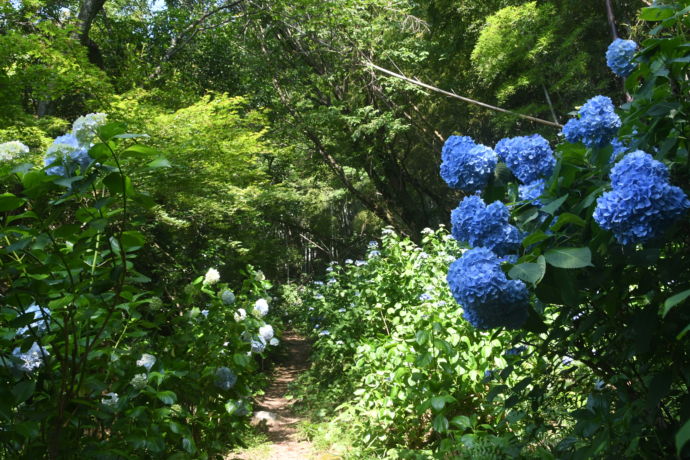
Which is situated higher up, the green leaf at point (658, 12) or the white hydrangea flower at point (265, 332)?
the green leaf at point (658, 12)

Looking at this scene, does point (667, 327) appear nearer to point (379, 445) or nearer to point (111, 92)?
point (379, 445)

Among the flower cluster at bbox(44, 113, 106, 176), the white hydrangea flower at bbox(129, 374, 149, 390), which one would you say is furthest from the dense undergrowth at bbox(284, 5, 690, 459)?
the white hydrangea flower at bbox(129, 374, 149, 390)

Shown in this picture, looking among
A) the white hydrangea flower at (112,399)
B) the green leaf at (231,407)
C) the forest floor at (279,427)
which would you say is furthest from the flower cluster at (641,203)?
the forest floor at (279,427)

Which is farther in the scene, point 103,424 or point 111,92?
point 111,92

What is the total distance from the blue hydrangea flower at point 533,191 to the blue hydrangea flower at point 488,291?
0.19 meters

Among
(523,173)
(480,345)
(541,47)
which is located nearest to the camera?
(523,173)

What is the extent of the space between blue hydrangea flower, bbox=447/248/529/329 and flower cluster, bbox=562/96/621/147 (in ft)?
1.47

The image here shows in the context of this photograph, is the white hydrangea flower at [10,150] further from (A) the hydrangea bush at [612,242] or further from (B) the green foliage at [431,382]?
(B) the green foliage at [431,382]

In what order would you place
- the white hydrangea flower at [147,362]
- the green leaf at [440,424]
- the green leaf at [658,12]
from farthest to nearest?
the green leaf at [440,424]
the white hydrangea flower at [147,362]
the green leaf at [658,12]

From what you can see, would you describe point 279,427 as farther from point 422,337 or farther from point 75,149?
point 75,149

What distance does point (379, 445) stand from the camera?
312cm

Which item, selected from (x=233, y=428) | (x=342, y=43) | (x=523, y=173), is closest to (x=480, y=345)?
(x=233, y=428)

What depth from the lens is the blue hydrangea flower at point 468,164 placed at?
4.68 feet

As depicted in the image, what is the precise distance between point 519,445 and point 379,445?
1.47m
